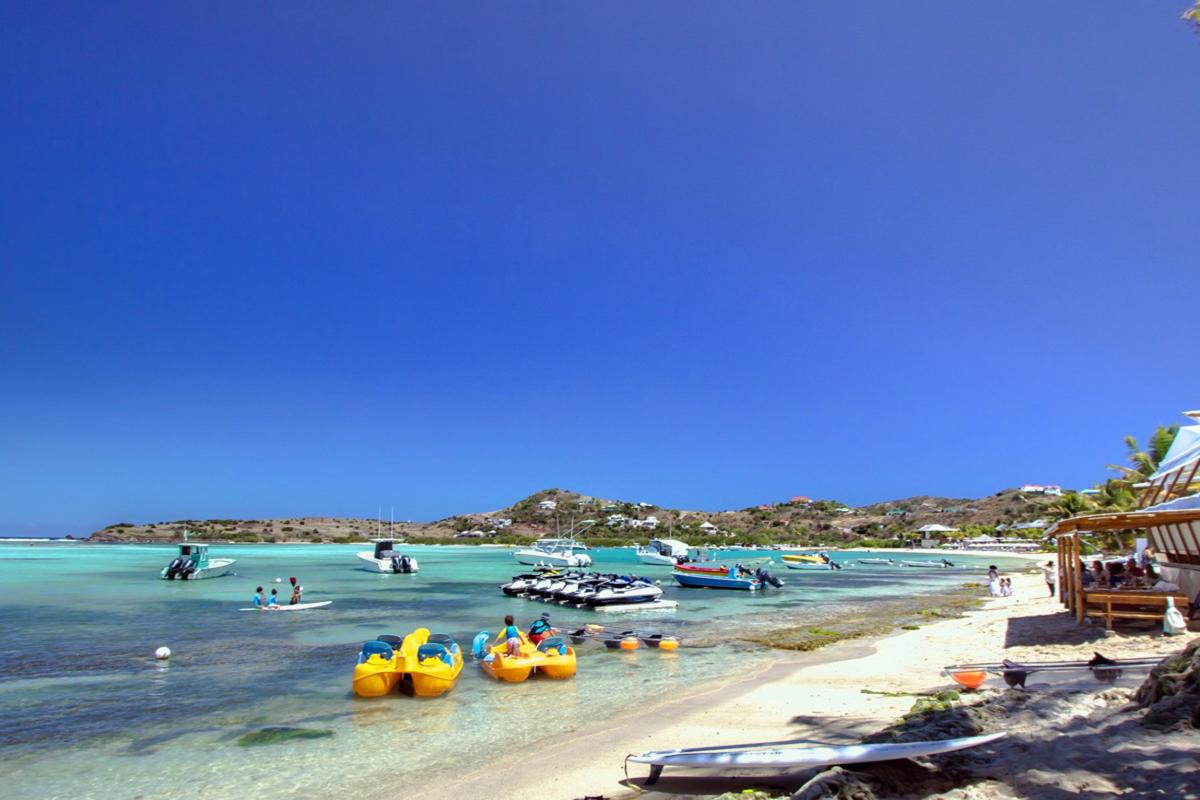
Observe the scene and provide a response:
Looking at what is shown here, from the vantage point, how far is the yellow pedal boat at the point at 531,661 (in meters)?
17.5

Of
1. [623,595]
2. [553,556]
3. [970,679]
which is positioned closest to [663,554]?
[553,556]

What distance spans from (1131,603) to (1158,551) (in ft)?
30.8

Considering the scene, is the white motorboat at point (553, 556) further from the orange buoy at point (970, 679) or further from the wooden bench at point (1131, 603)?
the orange buoy at point (970, 679)

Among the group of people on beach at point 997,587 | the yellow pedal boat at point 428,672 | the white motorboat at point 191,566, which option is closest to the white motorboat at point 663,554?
the group of people on beach at point 997,587

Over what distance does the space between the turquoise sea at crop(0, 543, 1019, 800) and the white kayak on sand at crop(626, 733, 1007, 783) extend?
3.48m

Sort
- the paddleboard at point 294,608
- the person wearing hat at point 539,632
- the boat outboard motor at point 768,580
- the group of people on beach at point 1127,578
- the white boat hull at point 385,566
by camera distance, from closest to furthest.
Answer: the person wearing hat at point 539,632 → the group of people on beach at point 1127,578 → the paddleboard at point 294,608 → the boat outboard motor at point 768,580 → the white boat hull at point 385,566

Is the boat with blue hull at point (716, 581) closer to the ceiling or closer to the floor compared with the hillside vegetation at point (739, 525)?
closer to the floor

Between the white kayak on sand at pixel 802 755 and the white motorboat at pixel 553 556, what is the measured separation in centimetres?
Answer: 6192

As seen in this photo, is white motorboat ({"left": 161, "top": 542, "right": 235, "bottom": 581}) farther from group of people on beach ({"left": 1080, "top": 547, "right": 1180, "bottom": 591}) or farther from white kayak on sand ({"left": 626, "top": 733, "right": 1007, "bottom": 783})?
group of people on beach ({"left": 1080, "top": 547, "right": 1180, "bottom": 591})

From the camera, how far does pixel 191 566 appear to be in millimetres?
53406

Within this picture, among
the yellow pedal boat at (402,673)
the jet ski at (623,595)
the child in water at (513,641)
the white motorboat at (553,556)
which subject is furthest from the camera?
the white motorboat at (553,556)

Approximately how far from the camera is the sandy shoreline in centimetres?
991

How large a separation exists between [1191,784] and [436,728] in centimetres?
1113

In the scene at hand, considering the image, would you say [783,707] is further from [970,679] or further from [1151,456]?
[1151,456]
